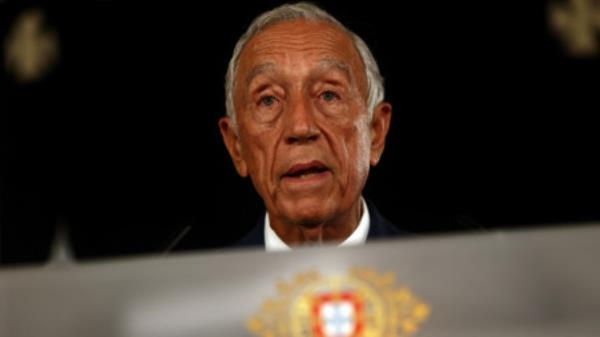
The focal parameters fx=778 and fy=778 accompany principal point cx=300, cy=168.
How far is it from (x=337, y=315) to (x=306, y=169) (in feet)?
2.10

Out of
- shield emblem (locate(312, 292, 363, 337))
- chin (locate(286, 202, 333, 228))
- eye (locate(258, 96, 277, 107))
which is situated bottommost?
shield emblem (locate(312, 292, 363, 337))

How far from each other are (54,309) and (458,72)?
208 centimetres

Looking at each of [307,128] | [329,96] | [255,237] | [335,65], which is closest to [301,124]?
[307,128]

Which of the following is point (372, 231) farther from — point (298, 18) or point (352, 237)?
point (298, 18)

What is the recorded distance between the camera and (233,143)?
11.4 feet

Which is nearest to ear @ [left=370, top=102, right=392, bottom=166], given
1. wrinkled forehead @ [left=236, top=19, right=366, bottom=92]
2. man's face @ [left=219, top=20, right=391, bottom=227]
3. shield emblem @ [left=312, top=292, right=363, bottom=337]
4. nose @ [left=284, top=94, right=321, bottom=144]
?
man's face @ [left=219, top=20, right=391, bottom=227]

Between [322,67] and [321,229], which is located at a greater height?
[322,67]

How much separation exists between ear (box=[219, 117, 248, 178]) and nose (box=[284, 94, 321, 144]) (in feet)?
0.78

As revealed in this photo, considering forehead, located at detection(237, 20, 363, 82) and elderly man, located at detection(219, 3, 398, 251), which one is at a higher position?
forehead, located at detection(237, 20, 363, 82)

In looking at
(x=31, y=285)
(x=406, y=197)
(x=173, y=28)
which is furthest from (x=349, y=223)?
(x=31, y=285)

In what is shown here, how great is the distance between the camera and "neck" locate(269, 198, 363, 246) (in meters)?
3.39

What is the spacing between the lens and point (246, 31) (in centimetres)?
353

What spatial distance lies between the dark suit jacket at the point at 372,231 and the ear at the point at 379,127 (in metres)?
0.21

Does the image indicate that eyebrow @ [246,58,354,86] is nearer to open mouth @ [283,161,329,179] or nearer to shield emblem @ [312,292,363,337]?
open mouth @ [283,161,329,179]
